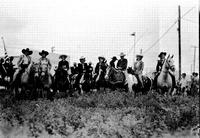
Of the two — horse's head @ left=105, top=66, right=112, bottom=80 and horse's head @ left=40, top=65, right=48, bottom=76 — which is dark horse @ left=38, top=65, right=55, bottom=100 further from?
horse's head @ left=105, top=66, right=112, bottom=80

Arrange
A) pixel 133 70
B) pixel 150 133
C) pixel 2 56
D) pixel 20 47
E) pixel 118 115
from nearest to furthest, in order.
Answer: pixel 150 133 → pixel 118 115 → pixel 20 47 → pixel 133 70 → pixel 2 56

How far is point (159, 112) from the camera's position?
925 centimetres

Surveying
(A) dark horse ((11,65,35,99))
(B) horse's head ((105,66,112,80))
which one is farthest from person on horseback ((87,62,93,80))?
(A) dark horse ((11,65,35,99))

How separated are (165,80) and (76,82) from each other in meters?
3.37

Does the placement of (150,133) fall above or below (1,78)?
below

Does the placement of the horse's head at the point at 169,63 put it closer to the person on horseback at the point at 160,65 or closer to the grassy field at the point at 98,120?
the person on horseback at the point at 160,65

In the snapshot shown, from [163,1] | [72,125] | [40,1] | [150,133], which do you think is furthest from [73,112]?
[163,1]

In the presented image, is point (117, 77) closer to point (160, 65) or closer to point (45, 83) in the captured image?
point (160, 65)

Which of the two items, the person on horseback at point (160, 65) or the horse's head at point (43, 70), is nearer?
the horse's head at point (43, 70)

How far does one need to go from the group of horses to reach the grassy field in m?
1.35

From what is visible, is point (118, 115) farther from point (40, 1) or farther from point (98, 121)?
point (40, 1)

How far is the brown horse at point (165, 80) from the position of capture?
12186 mm

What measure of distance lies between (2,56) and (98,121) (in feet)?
21.6

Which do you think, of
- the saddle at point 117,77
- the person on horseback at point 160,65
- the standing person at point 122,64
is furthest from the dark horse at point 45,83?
the person on horseback at point 160,65
